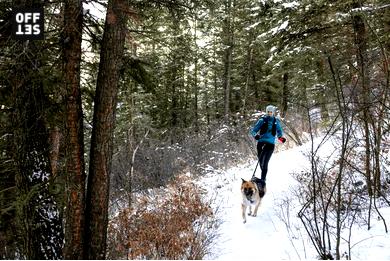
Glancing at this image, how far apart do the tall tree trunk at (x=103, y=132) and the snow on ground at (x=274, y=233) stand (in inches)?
82.6

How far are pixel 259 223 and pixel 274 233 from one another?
724 mm

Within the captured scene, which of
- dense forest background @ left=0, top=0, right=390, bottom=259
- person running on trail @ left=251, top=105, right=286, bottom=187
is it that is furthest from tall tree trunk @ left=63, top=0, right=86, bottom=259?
person running on trail @ left=251, top=105, right=286, bottom=187

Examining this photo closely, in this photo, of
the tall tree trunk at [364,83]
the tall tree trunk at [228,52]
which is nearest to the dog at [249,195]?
the tall tree trunk at [364,83]

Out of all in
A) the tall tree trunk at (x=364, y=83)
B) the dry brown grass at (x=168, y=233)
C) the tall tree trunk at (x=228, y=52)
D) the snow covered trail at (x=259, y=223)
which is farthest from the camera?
the tall tree trunk at (x=228, y=52)

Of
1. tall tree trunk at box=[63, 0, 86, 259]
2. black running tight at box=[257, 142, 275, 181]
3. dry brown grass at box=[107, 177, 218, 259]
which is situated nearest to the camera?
tall tree trunk at box=[63, 0, 86, 259]

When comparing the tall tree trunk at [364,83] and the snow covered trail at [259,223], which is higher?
the tall tree trunk at [364,83]

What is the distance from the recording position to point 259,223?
7953 mm

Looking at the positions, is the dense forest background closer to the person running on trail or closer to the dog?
the dog

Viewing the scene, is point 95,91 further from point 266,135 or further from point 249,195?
point 266,135

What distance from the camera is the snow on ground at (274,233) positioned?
609 centimetres

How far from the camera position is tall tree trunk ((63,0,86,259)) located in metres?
5.43

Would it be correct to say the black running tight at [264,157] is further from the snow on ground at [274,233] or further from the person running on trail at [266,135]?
the snow on ground at [274,233]

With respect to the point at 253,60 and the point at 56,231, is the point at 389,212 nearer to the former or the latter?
the point at 56,231

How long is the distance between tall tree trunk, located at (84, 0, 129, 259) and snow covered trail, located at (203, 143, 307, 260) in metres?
2.17
